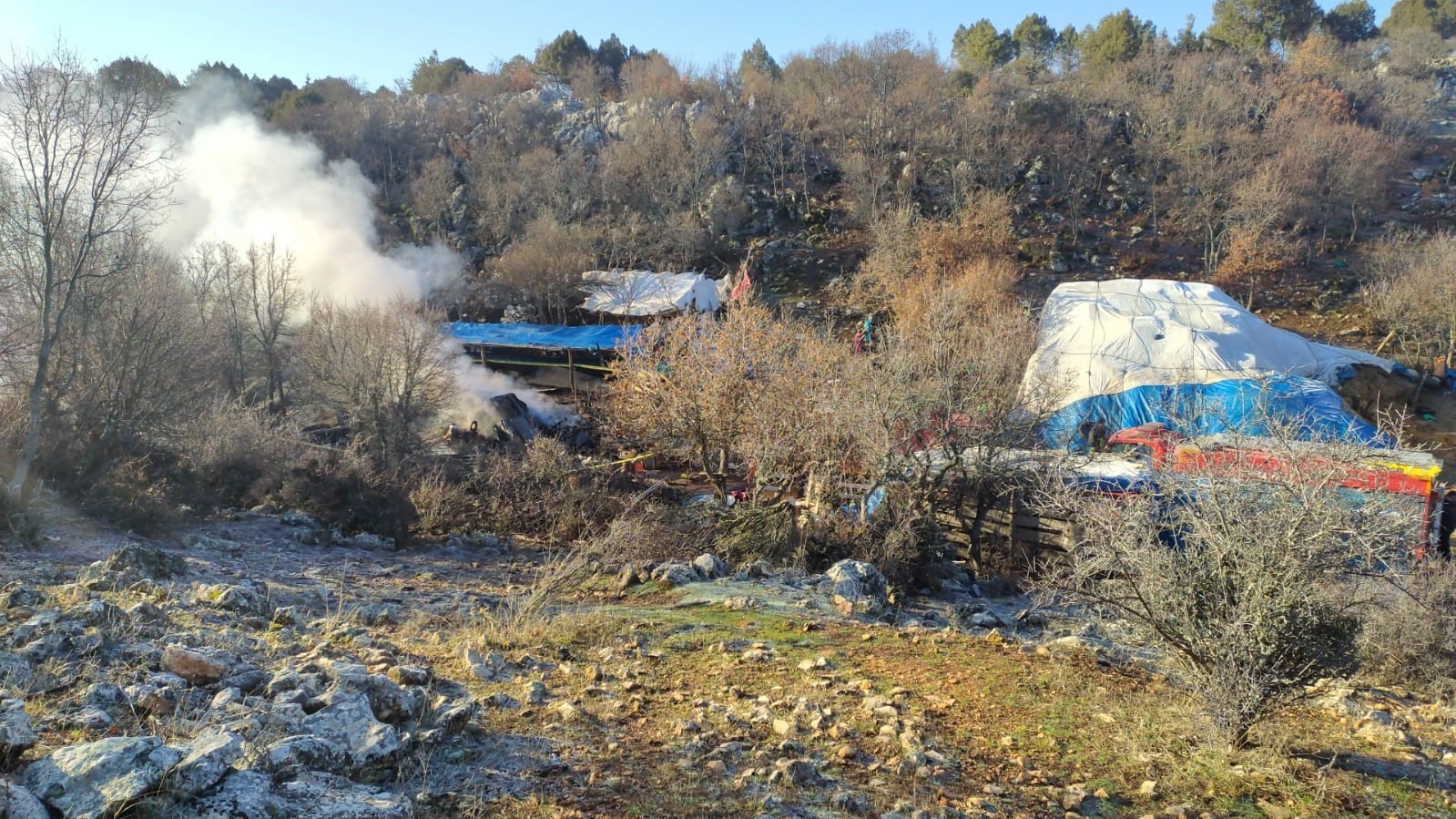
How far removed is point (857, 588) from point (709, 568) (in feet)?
4.88

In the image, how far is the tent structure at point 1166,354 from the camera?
1577 cm

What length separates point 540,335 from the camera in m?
24.2

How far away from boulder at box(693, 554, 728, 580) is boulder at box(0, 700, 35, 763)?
18.4ft

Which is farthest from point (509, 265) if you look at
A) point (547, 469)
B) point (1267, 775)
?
point (1267, 775)

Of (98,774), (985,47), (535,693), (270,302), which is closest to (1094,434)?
(535,693)

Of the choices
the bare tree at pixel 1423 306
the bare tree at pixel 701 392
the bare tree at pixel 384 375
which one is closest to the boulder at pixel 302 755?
the bare tree at pixel 701 392

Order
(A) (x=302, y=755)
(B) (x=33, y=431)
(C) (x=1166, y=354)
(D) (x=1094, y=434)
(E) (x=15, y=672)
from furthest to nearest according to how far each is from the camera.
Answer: (C) (x=1166, y=354) → (D) (x=1094, y=434) → (B) (x=33, y=431) → (E) (x=15, y=672) → (A) (x=302, y=755)

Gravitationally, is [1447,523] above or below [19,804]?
below

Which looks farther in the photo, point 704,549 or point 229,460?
point 229,460

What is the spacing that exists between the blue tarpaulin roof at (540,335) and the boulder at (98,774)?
1936 centimetres

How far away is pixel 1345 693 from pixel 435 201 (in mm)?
42523

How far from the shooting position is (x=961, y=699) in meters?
4.76

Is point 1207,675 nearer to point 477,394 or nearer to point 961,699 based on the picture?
point 961,699

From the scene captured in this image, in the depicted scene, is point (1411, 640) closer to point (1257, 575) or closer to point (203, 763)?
point (1257, 575)
